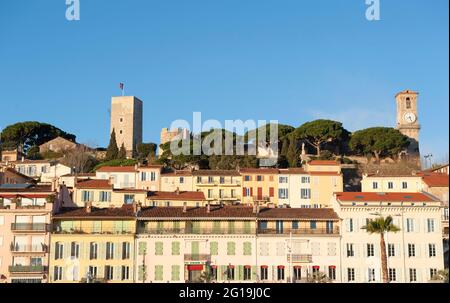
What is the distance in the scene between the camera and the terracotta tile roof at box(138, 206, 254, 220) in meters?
48.3

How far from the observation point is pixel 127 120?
125m

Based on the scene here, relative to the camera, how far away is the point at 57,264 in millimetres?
46562

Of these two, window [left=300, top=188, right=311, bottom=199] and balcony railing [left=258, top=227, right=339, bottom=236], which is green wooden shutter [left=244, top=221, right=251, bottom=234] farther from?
window [left=300, top=188, right=311, bottom=199]

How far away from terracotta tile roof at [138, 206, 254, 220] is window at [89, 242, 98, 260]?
12.1 feet

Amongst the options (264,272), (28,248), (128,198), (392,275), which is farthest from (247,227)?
(128,198)

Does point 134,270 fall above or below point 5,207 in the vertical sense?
below

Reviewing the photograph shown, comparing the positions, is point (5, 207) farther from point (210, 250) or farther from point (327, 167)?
point (327, 167)

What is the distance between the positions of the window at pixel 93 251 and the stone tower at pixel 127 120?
74.9m

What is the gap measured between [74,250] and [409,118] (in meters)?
87.6

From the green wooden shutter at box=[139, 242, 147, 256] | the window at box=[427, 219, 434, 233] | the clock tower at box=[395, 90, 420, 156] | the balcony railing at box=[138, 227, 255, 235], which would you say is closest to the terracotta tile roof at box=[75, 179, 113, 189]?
the balcony railing at box=[138, 227, 255, 235]

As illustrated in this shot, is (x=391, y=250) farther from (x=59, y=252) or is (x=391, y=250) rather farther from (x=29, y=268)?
(x=29, y=268)
